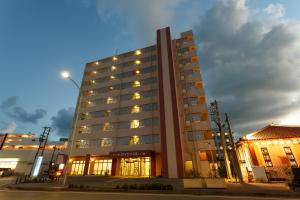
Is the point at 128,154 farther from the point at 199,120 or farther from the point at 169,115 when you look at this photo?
the point at 199,120

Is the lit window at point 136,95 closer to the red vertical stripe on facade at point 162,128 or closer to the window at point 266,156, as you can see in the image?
the red vertical stripe on facade at point 162,128

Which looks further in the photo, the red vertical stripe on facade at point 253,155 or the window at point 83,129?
the window at point 83,129

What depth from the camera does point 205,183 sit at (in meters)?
14.5

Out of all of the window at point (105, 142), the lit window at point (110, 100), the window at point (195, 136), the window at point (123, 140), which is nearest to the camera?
the window at point (195, 136)

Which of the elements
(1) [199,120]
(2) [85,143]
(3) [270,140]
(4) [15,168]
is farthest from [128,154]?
(4) [15,168]

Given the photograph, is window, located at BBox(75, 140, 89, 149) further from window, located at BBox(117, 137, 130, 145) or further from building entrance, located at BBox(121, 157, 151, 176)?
building entrance, located at BBox(121, 157, 151, 176)

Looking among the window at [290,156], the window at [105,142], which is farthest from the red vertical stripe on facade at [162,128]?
the window at [290,156]

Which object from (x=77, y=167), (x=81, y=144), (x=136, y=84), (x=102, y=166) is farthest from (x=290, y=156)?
(x=77, y=167)

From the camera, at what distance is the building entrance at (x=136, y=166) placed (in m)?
29.9

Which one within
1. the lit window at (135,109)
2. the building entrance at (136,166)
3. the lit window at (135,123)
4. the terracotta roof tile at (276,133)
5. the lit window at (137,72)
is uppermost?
the lit window at (137,72)

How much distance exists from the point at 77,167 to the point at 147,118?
19.1 meters

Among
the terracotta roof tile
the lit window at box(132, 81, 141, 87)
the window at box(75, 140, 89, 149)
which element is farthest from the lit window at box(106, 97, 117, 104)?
the terracotta roof tile

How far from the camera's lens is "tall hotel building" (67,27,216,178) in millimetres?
28719

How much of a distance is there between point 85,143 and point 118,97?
43.0ft
